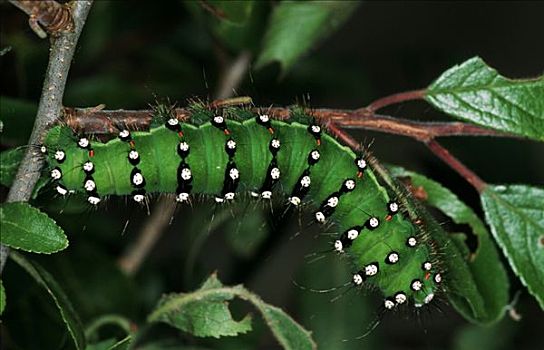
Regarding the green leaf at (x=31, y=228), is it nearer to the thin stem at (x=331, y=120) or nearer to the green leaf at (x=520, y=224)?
the thin stem at (x=331, y=120)

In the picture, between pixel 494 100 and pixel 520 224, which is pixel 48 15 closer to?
pixel 494 100

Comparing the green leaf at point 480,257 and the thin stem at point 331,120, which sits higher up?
the thin stem at point 331,120

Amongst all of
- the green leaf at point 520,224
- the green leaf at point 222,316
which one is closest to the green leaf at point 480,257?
the green leaf at point 520,224

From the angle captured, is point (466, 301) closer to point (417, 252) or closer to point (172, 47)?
point (417, 252)

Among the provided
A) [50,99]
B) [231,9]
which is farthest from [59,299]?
[231,9]

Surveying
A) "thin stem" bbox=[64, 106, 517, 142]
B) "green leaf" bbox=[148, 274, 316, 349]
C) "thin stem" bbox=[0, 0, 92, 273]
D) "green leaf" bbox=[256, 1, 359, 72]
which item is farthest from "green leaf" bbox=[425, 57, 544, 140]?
"thin stem" bbox=[0, 0, 92, 273]
